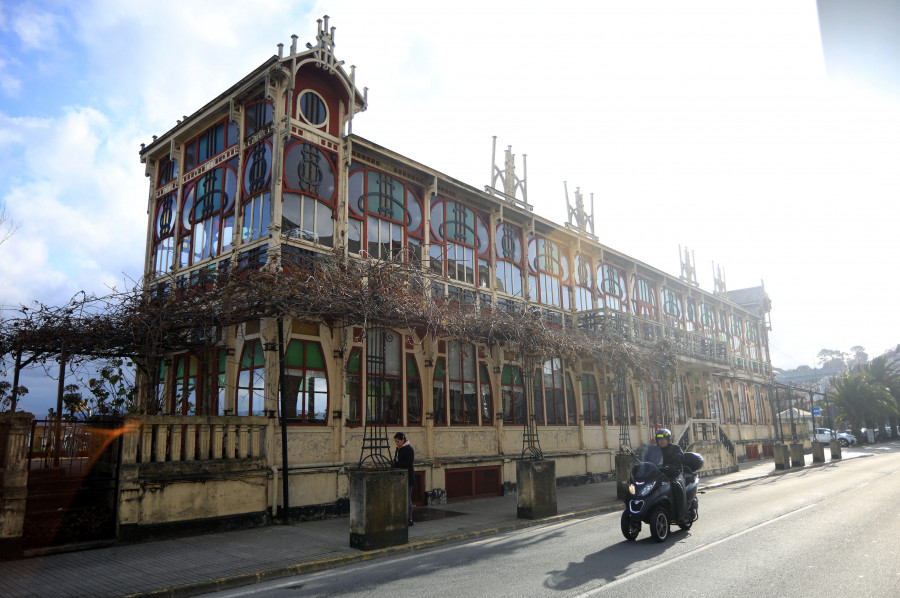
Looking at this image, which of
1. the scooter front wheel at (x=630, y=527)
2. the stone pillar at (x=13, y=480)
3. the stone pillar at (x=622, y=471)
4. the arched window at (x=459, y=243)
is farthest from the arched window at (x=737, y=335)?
the stone pillar at (x=13, y=480)

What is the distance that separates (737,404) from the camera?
36.0m

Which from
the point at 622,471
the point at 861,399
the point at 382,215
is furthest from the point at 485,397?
the point at 861,399

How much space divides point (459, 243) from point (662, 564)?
12.4m

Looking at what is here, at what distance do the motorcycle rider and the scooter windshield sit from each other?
0.52 ft

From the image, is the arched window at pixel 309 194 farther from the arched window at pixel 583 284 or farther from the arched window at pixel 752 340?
the arched window at pixel 752 340

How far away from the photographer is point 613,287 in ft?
87.9

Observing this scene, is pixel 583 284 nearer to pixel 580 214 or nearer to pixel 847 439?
pixel 580 214

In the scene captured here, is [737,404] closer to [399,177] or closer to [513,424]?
[513,424]

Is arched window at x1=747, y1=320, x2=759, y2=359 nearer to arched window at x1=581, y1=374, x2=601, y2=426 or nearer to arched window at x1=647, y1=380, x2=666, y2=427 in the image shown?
arched window at x1=647, y1=380, x2=666, y2=427

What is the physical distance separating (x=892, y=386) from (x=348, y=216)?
5898cm

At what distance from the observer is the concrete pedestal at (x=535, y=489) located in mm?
13359

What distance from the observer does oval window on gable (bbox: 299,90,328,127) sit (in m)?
15.6

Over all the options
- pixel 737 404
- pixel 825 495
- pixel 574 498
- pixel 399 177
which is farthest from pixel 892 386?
pixel 399 177

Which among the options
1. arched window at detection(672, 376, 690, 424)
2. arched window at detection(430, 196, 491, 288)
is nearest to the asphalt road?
arched window at detection(430, 196, 491, 288)
